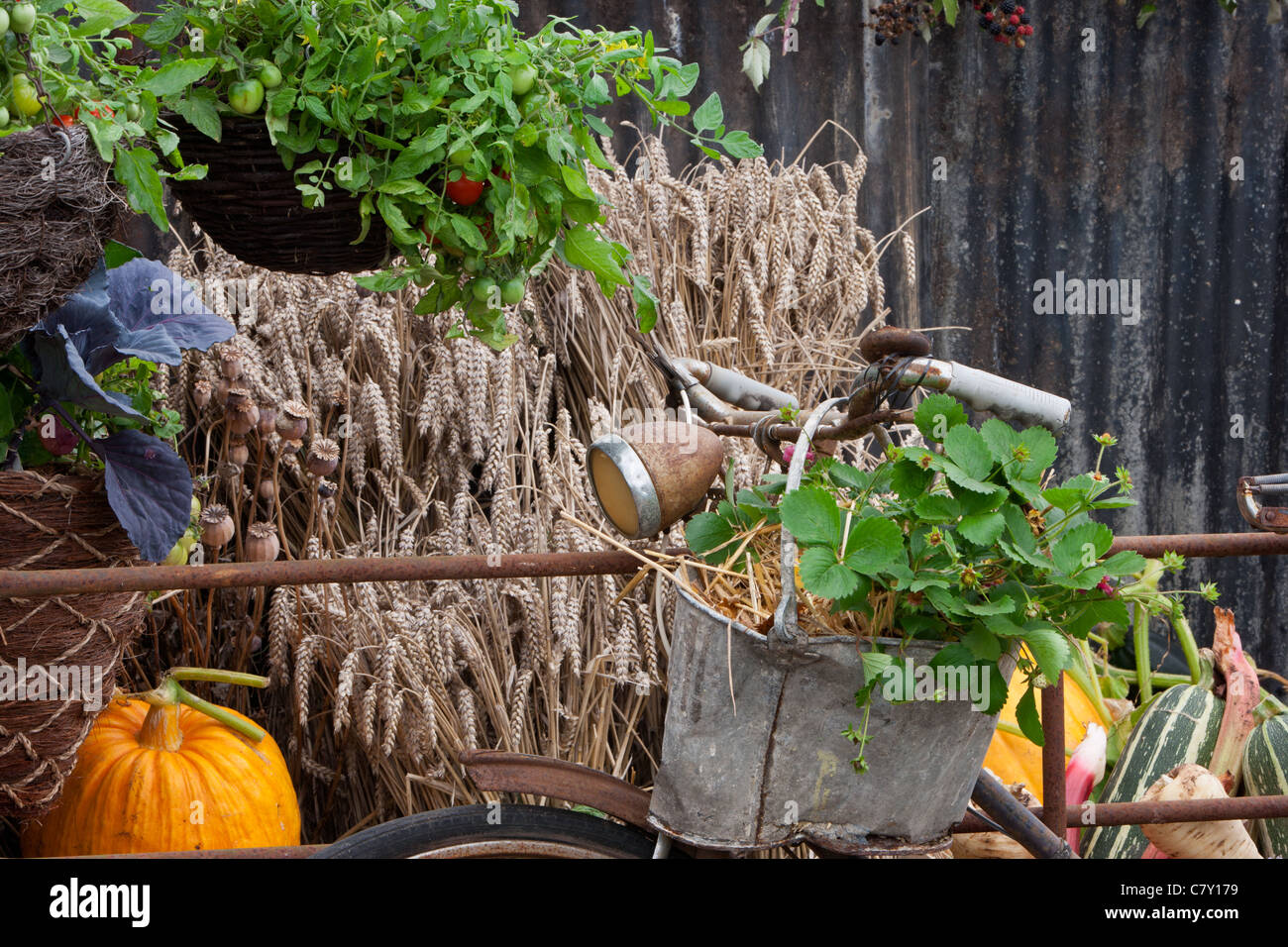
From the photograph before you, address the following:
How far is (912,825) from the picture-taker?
40.3 inches

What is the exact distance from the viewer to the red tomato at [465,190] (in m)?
1.11

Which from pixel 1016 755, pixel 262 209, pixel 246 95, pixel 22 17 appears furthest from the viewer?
pixel 1016 755

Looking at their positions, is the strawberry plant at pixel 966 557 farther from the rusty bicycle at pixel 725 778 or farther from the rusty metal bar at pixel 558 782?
the rusty metal bar at pixel 558 782

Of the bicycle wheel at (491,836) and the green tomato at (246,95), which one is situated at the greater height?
the green tomato at (246,95)

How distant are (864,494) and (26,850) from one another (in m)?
1.63

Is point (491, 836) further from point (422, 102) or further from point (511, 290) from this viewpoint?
point (422, 102)

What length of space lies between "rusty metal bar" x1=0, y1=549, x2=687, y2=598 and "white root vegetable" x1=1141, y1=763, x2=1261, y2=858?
1.20m

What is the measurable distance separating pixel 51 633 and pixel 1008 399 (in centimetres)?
110

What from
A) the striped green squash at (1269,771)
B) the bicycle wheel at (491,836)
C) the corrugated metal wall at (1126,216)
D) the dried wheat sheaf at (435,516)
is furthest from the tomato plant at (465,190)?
the corrugated metal wall at (1126,216)

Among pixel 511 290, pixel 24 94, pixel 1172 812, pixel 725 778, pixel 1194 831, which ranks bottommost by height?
pixel 1194 831

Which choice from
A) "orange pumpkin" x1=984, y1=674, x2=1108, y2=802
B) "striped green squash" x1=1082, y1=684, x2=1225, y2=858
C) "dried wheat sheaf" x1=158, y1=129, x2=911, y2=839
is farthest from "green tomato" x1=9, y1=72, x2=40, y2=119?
"striped green squash" x1=1082, y1=684, x2=1225, y2=858

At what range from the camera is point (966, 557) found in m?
0.95

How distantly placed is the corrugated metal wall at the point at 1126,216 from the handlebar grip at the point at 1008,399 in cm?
205

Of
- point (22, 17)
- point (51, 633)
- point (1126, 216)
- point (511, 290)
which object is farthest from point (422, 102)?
point (1126, 216)
